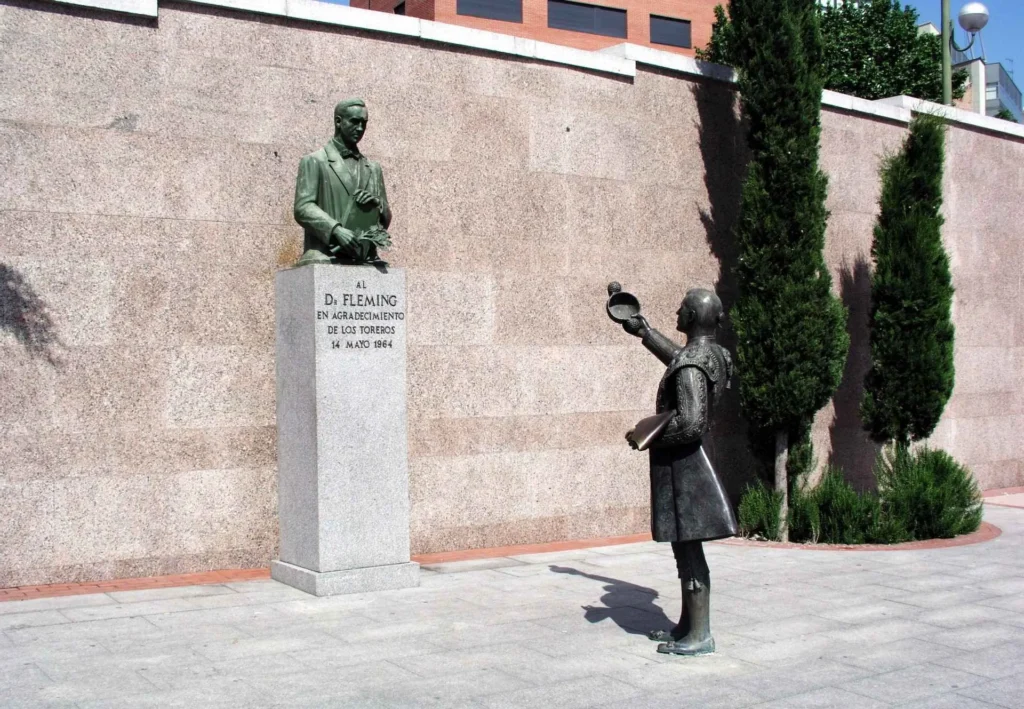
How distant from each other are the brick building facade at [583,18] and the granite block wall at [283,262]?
2562 centimetres

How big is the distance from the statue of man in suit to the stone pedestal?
0.53 feet

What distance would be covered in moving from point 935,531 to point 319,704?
7.33 meters

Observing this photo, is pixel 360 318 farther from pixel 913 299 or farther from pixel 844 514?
pixel 913 299

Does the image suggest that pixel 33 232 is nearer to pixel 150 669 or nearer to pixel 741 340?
pixel 150 669

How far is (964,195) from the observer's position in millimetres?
14969

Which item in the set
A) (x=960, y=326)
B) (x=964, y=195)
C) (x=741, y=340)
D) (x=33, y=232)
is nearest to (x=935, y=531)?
(x=741, y=340)

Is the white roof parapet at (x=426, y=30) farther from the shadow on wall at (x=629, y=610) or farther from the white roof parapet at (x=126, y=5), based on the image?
the shadow on wall at (x=629, y=610)

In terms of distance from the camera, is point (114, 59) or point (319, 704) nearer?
point (319, 704)

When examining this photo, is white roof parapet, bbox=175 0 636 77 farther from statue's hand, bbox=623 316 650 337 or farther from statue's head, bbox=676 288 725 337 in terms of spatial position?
statue's head, bbox=676 288 725 337

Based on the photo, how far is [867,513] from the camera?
1088cm

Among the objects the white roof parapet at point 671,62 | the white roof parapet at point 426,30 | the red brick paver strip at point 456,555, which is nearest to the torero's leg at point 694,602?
the red brick paver strip at point 456,555

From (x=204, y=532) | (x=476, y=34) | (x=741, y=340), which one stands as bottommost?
(x=204, y=532)

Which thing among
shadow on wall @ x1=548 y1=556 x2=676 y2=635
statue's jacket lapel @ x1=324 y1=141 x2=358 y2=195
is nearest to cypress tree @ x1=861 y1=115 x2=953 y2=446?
shadow on wall @ x1=548 y1=556 x2=676 y2=635

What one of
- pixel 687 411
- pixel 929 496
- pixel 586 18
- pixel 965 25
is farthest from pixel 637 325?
pixel 586 18
